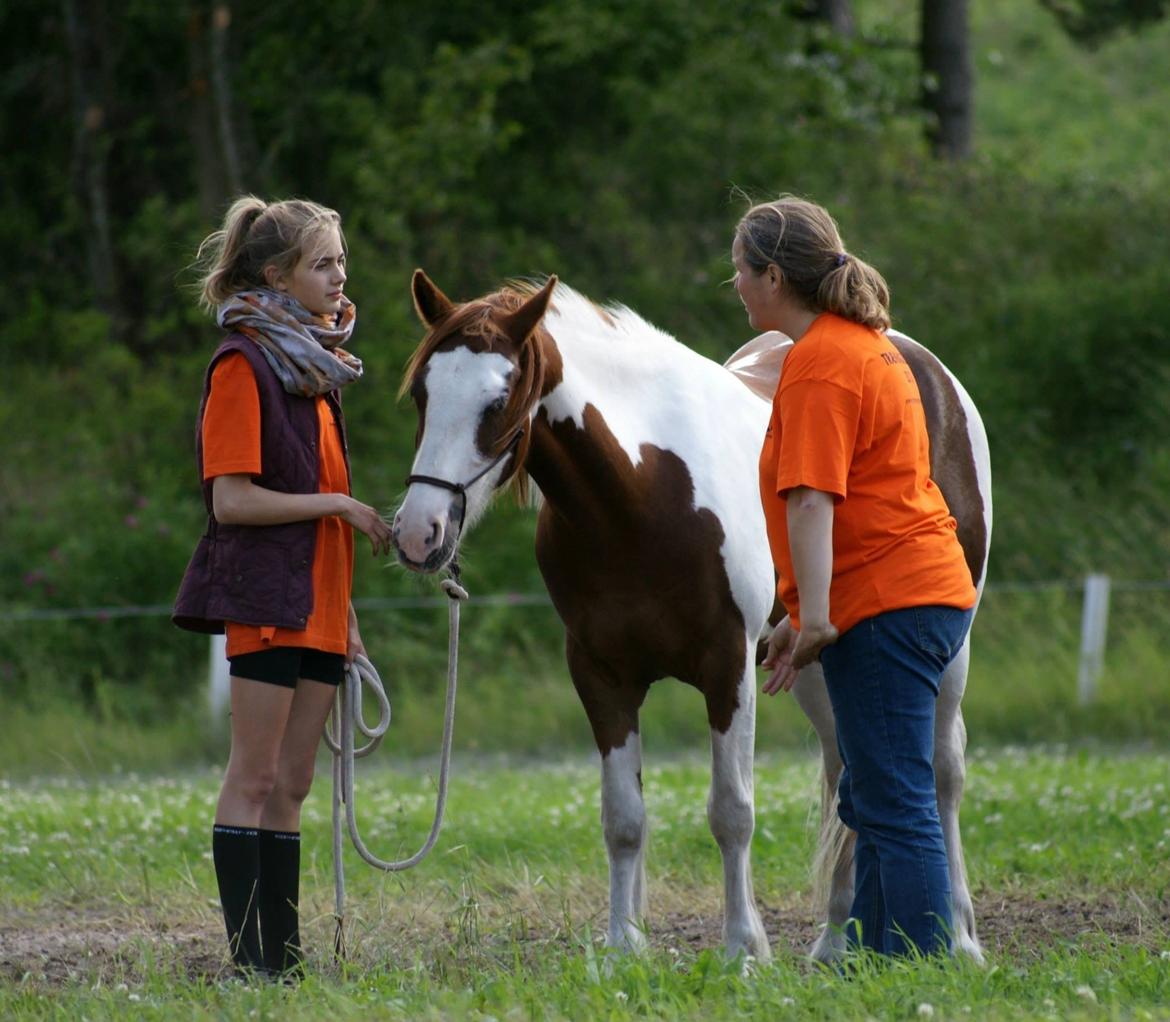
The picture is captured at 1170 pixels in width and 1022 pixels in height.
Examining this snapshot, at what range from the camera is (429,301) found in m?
4.27

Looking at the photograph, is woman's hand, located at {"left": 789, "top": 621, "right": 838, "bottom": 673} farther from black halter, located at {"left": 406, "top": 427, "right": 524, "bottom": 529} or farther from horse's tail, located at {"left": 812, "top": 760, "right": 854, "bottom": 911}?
horse's tail, located at {"left": 812, "top": 760, "right": 854, "bottom": 911}

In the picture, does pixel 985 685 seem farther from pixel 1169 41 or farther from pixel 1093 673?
pixel 1169 41

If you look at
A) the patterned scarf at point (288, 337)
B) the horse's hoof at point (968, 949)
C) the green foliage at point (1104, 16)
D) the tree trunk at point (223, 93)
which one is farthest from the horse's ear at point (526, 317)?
the green foliage at point (1104, 16)

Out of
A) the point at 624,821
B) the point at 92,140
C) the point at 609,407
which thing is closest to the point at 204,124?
the point at 92,140

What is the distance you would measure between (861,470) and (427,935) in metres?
2.07

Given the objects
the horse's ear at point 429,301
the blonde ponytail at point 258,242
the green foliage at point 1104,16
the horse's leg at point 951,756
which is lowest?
the horse's leg at point 951,756

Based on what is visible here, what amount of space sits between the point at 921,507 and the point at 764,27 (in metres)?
14.1

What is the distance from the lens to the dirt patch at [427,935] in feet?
14.9

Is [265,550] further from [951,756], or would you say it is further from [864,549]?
[951,756]

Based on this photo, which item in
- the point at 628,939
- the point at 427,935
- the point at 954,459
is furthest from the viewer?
the point at 954,459

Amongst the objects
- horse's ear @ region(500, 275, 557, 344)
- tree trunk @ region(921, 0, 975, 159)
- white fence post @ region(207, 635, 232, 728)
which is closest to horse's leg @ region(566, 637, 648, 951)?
horse's ear @ region(500, 275, 557, 344)

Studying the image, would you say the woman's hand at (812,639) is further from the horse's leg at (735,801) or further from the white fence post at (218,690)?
the white fence post at (218,690)

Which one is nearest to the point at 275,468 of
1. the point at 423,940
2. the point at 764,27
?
the point at 423,940

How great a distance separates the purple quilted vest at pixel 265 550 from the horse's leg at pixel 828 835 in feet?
5.66
